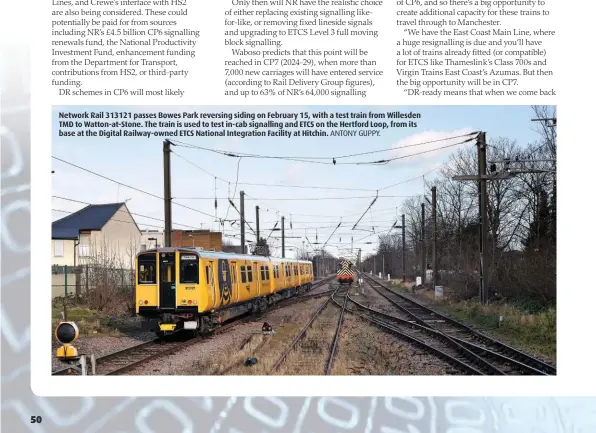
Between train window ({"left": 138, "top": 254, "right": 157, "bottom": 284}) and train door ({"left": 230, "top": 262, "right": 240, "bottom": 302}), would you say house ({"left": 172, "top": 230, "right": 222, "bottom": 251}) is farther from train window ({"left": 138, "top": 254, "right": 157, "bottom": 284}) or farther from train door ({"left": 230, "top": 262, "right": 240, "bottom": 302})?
train window ({"left": 138, "top": 254, "right": 157, "bottom": 284})

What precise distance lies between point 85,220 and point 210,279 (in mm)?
8876

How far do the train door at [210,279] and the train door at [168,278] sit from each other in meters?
0.71

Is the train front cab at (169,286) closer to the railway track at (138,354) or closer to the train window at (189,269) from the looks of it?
the train window at (189,269)

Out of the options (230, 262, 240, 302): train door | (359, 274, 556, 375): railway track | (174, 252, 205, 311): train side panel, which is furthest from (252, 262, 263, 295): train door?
(174, 252, 205, 311): train side panel

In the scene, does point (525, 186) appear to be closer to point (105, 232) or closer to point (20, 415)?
point (105, 232)

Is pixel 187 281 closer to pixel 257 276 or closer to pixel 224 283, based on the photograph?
pixel 224 283

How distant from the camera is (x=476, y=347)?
1094 cm

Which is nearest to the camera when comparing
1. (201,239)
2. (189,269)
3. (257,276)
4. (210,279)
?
(189,269)

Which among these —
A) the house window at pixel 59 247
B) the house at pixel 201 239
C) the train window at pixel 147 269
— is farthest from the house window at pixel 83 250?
the train window at pixel 147 269

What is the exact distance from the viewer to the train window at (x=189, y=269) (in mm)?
11977

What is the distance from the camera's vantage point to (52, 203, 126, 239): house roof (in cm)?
1838

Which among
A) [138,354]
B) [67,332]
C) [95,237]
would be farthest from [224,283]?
[67,332]

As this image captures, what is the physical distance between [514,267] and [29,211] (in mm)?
13267

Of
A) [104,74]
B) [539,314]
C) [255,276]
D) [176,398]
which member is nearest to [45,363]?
[176,398]
